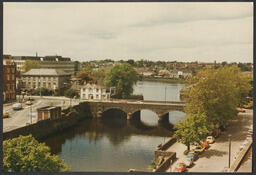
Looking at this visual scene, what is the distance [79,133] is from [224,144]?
8.34 meters

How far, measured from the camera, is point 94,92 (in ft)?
85.2

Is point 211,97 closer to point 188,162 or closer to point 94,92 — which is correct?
point 188,162

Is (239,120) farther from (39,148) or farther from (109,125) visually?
(39,148)

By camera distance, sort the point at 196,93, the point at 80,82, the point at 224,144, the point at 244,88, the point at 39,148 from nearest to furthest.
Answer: the point at 39,148
the point at 224,144
the point at 196,93
the point at 244,88
the point at 80,82

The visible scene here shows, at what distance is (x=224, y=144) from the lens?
1508cm

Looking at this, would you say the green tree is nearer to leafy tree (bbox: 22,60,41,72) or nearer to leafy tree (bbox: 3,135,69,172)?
leafy tree (bbox: 22,60,41,72)

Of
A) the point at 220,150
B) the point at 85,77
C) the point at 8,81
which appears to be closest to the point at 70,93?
the point at 85,77

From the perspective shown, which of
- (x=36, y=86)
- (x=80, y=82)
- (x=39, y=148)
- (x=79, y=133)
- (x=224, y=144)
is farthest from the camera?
(x=80, y=82)

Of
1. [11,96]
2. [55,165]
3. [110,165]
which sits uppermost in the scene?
[11,96]

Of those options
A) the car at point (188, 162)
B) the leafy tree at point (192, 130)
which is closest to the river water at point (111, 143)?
the leafy tree at point (192, 130)

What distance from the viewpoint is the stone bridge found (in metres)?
22.4

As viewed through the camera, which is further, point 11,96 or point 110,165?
point 11,96

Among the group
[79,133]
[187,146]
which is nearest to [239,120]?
[187,146]

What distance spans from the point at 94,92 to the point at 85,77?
1.87 meters
